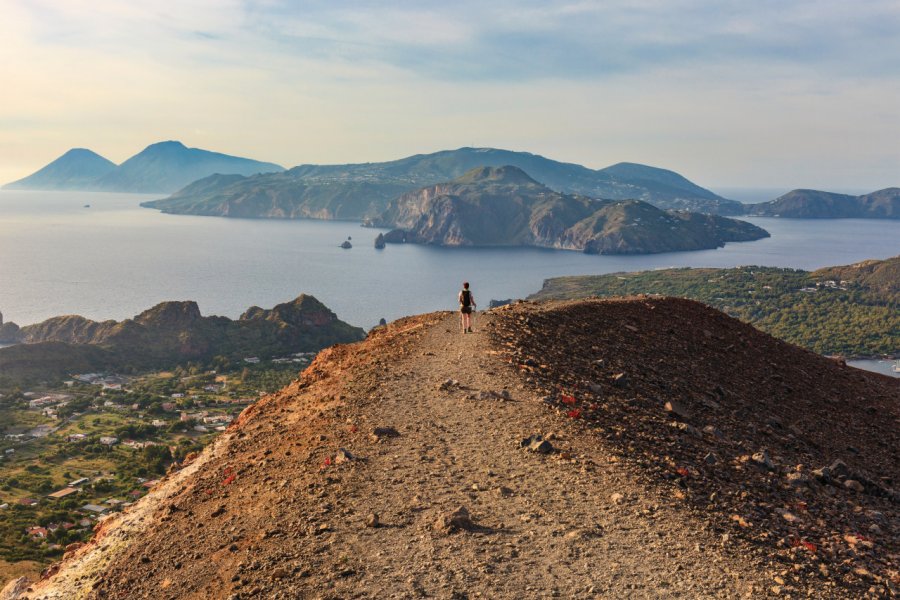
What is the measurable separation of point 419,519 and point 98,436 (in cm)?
8145

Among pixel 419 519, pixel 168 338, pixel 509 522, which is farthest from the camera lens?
pixel 168 338

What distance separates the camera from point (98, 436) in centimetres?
8119

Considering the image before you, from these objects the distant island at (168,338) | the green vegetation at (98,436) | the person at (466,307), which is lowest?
the green vegetation at (98,436)

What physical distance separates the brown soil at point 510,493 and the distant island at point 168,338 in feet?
362

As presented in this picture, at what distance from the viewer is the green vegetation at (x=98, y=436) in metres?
51.4

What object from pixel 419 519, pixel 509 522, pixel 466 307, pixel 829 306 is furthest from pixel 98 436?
pixel 829 306

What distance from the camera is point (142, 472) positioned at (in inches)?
2603

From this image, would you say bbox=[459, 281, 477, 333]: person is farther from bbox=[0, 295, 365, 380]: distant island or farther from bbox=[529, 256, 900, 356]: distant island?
bbox=[529, 256, 900, 356]: distant island

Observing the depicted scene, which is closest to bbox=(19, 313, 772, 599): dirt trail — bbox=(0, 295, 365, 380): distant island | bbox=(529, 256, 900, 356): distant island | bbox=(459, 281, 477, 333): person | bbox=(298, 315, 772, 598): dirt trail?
bbox=(298, 315, 772, 598): dirt trail

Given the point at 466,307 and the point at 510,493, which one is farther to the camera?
the point at 466,307

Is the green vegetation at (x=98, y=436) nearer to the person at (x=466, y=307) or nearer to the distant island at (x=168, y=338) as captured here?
the distant island at (x=168, y=338)

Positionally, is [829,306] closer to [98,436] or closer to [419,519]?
[98,436]

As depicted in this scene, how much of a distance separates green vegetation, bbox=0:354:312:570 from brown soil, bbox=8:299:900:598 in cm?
3078

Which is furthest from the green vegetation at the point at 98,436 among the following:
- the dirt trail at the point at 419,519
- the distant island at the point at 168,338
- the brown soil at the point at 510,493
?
the dirt trail at the point at 419,519
